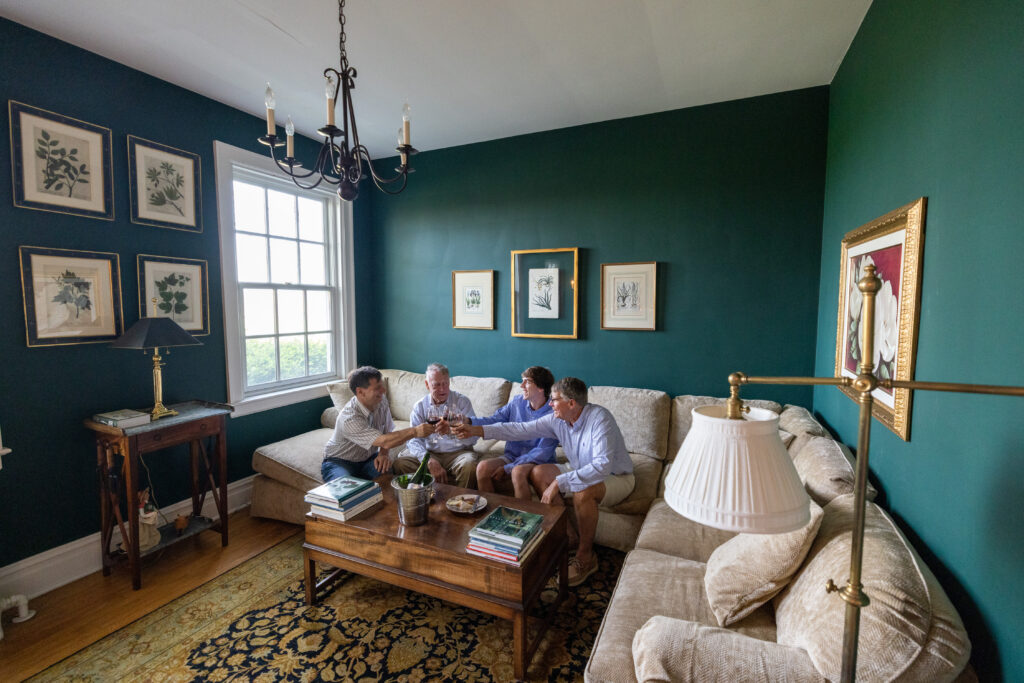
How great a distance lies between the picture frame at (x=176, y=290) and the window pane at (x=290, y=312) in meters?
0.62

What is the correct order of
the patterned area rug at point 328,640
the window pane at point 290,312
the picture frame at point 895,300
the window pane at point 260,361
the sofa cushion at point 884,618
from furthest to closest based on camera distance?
the window pane at point 290,312, the window pane at point 260,361, the patterned area rug at point 328,640, the picture frame at point 895,300, the sofa cushion at point 884,618

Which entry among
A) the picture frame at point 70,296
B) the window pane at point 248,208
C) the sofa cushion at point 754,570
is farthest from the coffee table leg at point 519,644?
the window pane at point 248,208

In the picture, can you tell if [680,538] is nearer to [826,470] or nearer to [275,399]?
[826,470]

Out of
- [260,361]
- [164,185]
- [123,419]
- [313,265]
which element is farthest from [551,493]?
[164,185]

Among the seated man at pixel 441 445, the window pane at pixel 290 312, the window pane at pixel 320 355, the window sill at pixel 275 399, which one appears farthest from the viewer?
the window pane at pixel 320 355

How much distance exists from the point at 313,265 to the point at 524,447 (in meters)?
2.56

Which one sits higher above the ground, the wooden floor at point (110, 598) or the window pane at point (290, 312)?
the window pane at point (290, 312)

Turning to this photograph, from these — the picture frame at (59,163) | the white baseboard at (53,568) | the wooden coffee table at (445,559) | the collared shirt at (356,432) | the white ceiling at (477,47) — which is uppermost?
the white ceiling at (477,47)

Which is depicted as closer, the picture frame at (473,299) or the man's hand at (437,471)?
the man's hand at (437,471)

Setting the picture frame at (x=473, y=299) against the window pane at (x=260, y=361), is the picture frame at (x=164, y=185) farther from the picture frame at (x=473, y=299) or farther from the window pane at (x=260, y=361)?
the picture frame at (x=473, y=299)

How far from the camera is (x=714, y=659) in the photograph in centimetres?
118

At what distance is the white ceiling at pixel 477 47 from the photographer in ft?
7.09

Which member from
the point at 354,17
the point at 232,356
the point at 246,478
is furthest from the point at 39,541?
the point at 354,17

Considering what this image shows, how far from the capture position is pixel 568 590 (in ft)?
7.58
